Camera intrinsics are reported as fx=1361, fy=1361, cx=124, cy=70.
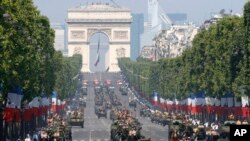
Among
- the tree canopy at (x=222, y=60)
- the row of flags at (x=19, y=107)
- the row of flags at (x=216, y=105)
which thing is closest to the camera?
the row of flags at (x=19, y=107)

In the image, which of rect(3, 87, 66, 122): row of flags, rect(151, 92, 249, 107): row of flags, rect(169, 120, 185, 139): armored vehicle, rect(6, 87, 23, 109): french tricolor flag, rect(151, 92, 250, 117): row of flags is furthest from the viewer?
rect(151, 92, 249, 107): row of flags

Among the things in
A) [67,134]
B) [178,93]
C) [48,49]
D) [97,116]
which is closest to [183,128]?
[67,134]

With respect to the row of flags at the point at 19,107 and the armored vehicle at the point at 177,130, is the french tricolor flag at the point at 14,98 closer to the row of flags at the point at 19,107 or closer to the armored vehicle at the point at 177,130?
the row of flags at the point at 19,107

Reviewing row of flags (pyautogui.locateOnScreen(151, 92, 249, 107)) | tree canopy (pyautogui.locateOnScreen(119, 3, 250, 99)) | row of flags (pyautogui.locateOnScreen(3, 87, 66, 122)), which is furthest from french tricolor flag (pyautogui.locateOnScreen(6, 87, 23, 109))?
row of flags (pyautogui.locateOnScreen(151, 92, 249, 107))

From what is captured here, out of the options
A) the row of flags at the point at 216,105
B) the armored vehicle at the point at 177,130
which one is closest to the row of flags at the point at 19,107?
the armored vehicle at the point at 177,130

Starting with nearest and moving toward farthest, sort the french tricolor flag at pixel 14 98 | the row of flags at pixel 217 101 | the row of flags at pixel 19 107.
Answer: the row of flags at pixel 19 107
the french tricolor flag at pixel 14 98
the row of flags at pixel 217 101

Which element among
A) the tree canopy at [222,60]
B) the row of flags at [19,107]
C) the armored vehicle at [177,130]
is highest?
the tree canopy at [222,60]

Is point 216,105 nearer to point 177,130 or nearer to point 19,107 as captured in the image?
point 19,107

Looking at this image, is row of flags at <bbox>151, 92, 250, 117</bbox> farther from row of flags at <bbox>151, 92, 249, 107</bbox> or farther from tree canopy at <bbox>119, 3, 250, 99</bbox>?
tree canopy at <bbox>119, 3, 250, 99</bbox>

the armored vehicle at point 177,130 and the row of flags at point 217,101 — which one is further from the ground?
the row of flags at point 217,101

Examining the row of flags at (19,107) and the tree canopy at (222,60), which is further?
the tree canopy at (222,60)

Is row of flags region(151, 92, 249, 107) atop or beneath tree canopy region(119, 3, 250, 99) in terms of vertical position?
beneath

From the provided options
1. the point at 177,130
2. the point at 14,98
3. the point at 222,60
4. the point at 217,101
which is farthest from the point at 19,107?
the point at 217,101

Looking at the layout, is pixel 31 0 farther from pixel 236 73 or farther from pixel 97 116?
pixel 97 116
